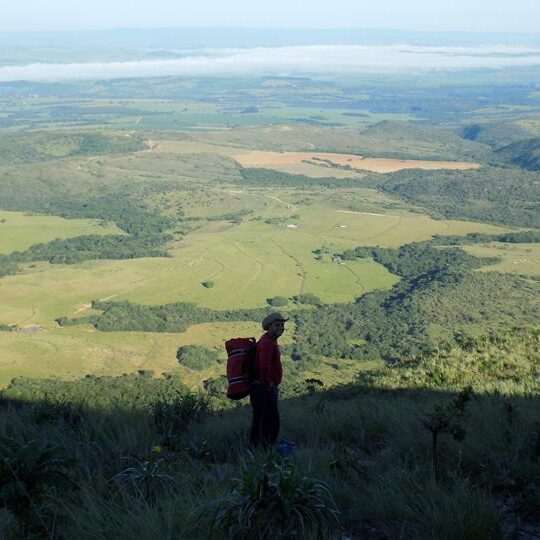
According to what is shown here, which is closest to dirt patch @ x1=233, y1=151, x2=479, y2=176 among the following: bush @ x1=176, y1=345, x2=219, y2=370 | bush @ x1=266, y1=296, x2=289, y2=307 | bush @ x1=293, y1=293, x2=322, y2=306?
bush @ x1=293, y1=293, x2=322, y2=306

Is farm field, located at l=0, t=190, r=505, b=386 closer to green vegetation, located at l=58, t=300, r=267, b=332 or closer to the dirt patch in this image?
green vegetation, located at l=58, t=300, r=267, b=332

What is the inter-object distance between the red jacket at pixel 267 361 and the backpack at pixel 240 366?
0.25 ft

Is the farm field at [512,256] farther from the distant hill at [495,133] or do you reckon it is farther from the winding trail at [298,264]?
the distant hill at [495,133]

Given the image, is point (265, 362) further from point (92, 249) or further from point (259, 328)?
point (92, 249)

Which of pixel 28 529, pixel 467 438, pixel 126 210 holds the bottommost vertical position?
pixel 126 210

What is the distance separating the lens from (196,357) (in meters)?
30.8

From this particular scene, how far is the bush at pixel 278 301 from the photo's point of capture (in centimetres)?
3825

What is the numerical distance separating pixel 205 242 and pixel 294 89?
148090mm

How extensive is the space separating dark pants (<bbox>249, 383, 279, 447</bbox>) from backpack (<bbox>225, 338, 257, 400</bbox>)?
93mm

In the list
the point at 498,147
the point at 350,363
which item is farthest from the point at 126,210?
the point at 498,147

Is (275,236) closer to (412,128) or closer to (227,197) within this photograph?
(227,197)

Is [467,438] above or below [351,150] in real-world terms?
above

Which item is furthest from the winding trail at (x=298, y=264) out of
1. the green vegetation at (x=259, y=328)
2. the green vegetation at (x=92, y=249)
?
the green vegetation at (x=92, y=249)

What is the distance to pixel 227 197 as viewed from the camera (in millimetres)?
69375
